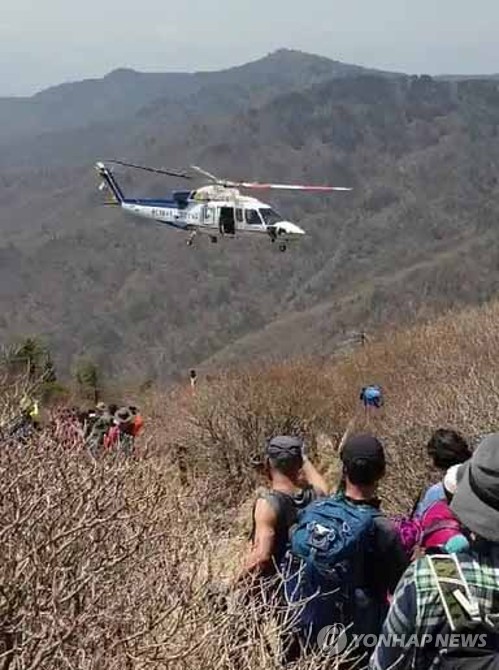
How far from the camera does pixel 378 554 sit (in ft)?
11.7

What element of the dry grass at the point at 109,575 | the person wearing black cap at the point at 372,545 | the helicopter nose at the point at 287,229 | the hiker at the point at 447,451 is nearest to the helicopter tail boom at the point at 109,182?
the helicopter nose at the point at 287,229

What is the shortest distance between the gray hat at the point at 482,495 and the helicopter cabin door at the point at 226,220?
2036cm

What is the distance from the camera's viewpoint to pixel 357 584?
11.8ft

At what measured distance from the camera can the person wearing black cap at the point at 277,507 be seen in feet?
13.8

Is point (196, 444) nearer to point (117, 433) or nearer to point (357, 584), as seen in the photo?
point (117, 433)

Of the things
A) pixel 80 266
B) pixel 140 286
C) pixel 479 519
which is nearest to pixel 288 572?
pixel 479 519

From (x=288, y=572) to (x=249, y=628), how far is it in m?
0.25

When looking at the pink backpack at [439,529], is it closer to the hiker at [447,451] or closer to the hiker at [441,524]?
the hiker at [441,524]

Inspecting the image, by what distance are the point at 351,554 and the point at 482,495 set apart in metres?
1.13

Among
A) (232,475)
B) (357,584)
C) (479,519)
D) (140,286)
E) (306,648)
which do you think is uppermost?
(479,519)

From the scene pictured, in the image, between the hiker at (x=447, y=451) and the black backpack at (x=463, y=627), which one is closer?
the black backpack at (x=463, y=627)

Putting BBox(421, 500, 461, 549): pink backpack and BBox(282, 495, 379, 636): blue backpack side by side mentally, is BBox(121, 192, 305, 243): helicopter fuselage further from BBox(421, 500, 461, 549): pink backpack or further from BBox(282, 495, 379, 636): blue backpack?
BBox(282, 495, 379, 636): blue backpack

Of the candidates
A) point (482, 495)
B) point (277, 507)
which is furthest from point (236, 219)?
point (482, 495)

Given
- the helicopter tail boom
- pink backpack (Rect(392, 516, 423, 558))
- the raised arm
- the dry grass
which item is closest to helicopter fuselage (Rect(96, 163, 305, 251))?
the helicopter tail boom
